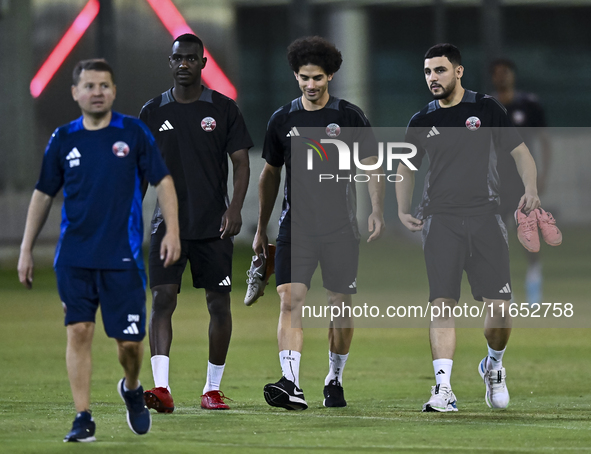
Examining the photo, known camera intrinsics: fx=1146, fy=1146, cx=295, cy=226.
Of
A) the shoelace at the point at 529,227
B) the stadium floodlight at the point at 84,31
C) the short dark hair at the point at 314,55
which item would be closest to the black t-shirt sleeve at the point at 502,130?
the shoelace at the point at 529,227

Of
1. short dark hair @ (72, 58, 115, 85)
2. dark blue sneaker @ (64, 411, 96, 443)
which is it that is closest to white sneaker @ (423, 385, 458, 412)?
dark blue sneaker @ (64, 411, 96, 443)

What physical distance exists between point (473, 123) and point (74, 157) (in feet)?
8.55

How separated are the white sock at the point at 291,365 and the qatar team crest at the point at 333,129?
1.40 m

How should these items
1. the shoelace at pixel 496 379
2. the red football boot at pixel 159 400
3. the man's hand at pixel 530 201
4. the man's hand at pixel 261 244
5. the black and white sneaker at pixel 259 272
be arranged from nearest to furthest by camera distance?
the red football boot at pixel 159 400 < the man's hand at pixel 530 201 < the shoelace at pixel 496 379 < the man's hand at pixel 261 244 < the black and white sneaker at pixel 259 272

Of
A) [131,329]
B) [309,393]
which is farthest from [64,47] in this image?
[131,329]

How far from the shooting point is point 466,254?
734 cm

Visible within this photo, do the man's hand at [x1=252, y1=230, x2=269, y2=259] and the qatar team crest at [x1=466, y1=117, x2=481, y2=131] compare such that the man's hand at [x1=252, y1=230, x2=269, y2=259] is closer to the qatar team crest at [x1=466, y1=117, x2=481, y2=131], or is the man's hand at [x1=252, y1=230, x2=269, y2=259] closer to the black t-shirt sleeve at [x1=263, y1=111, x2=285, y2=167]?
the black t-shirt sleeve at [x1=263, y1=111, x2=285, y2=167]

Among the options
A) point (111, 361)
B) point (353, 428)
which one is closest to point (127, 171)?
point (353, 428)

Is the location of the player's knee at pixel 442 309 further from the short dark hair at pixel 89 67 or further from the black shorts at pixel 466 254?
the short dark hair at pixel 89 67

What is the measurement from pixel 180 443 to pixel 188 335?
6.01 metres

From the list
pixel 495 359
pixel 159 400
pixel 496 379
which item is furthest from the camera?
pixel 495 359

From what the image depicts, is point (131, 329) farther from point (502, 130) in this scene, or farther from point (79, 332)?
point (502, 130)

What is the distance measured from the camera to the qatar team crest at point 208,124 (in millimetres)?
7332

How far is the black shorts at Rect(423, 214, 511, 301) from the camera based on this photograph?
7207 mm
